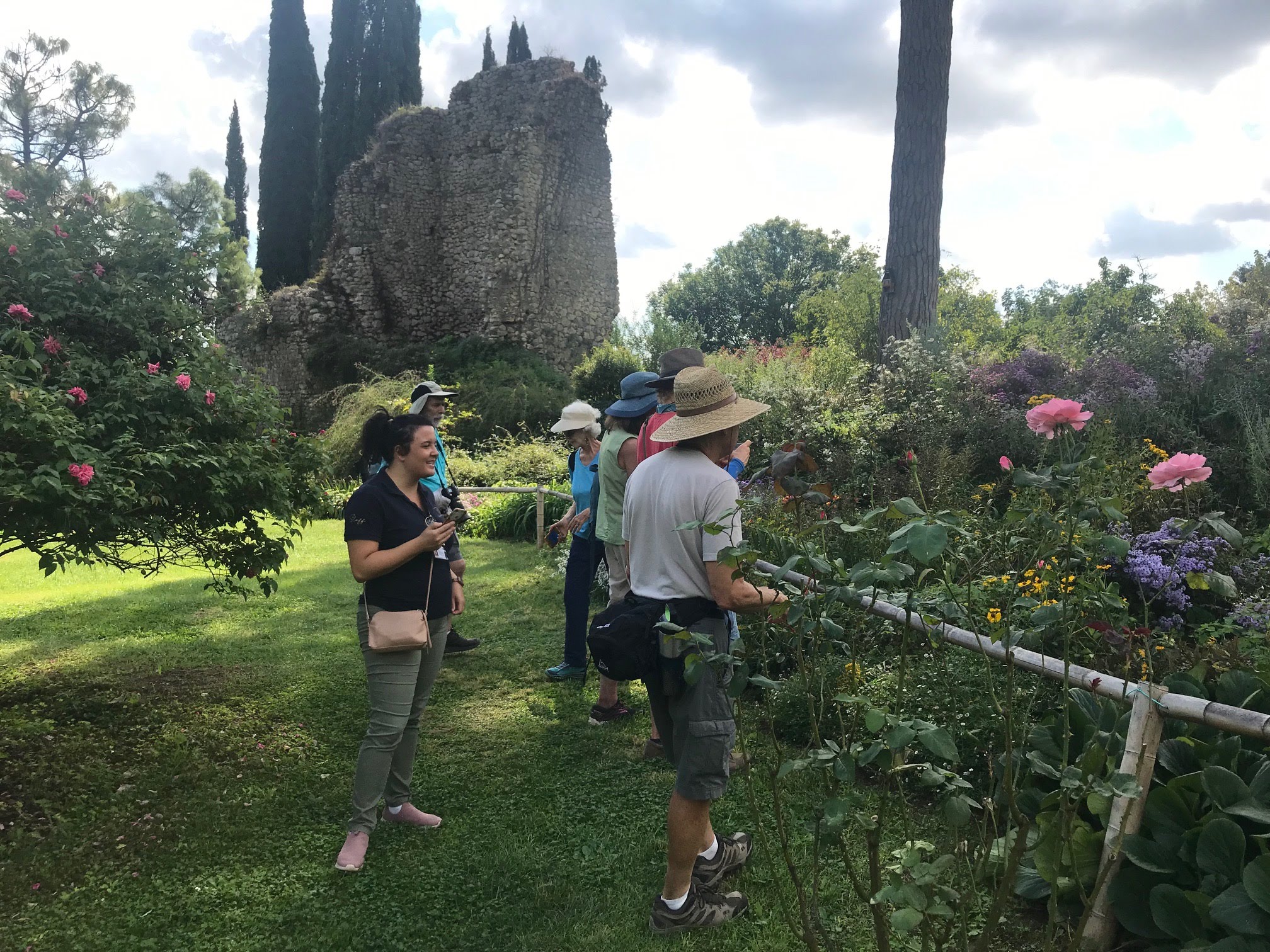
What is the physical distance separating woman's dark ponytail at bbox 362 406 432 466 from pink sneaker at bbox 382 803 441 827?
1.50 m

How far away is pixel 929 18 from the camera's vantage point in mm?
10055

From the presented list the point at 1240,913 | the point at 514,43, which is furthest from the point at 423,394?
the point at 514,43

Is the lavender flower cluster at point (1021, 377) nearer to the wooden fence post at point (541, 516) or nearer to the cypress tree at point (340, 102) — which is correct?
the wooden fence post at point (541, 516)

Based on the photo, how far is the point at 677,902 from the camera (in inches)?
112

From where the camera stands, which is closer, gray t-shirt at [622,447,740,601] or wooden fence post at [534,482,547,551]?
gray t-shirt at [622,447,740,601]

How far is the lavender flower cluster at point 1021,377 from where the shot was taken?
342 inches

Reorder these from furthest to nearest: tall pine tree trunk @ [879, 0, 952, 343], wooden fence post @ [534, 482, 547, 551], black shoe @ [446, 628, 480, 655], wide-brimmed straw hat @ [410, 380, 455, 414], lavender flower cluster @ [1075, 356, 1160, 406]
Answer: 1. wooden fence post @ [534, 482, 547, 551]
2. tall pine tree trunk @ [879, 0, 952, 343]
3. lavender flower cluster @ [1075, 356, 1160, 406]
4. black shoe @ [446, 628, 480, 655]
5. wide-brimmed straw hat @ [410, 380, 455, 414]

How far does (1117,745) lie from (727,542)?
1188mm

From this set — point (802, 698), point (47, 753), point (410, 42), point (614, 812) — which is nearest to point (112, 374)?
point (47, 753)

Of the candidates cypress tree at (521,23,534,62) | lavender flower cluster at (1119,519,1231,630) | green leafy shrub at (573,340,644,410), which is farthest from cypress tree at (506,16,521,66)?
lavender flower cluster at (1119,519,1231,630)

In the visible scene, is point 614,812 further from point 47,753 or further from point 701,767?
point 47,753

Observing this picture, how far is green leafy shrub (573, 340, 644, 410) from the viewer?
20969mm

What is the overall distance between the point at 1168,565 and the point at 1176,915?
3.08 meters

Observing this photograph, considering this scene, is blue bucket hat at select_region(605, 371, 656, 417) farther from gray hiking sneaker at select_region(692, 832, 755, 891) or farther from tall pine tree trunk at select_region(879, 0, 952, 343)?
tall pine tree trunk at select_region(879, 0, 952, 343)
